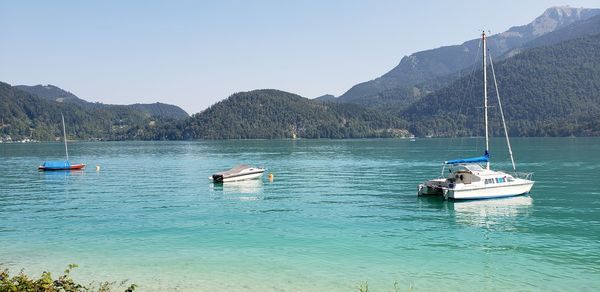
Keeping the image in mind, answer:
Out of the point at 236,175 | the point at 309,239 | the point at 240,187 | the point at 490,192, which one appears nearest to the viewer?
the point at 309,239

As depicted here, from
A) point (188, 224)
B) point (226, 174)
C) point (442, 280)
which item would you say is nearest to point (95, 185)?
point (226, 174)

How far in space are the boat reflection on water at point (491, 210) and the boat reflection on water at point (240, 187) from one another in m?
26.4

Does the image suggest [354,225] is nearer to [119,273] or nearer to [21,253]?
[119,273]

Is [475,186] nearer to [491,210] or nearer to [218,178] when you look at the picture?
[491,210]

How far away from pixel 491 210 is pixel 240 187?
116ft

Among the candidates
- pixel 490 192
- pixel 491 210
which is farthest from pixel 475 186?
pixel 491 210

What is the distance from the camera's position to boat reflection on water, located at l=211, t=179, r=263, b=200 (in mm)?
64812

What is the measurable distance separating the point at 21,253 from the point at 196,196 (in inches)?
1157

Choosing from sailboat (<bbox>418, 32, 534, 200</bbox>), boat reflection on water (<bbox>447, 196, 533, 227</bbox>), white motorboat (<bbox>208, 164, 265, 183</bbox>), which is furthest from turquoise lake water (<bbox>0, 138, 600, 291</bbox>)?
white motorboat (<bbox>208, 164, 265, 183</bbox>)

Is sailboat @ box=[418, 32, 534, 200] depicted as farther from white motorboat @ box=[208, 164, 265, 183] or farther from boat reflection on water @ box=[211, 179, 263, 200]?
white motorboat @ box=[208, 164, 265, 183]

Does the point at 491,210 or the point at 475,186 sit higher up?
the point at 475,186

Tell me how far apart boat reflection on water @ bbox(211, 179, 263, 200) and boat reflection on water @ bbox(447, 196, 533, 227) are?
26384 mm

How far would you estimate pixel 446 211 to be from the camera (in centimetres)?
4612

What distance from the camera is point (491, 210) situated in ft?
153
